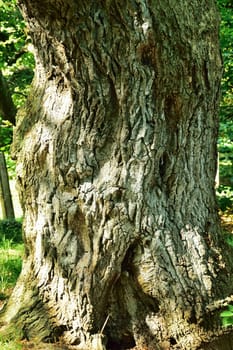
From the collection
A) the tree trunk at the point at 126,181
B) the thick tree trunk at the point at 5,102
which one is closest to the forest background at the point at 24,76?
the thick tree trunk at the point at 5,102

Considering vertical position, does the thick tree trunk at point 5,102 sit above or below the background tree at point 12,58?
below

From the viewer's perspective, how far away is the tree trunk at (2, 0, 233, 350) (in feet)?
9.41

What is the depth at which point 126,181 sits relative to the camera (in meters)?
2.95

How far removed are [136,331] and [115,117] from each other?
1.39 m

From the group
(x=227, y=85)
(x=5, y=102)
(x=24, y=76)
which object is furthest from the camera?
(x=24, y=76)

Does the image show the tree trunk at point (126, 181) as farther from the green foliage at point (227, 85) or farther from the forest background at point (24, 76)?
the forest background at point (24, 76)

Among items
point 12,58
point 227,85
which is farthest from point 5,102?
point 227,85

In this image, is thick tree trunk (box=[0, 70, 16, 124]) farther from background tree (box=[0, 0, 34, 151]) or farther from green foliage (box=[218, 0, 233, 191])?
green foliage (box=[218, 0, 233, 191])

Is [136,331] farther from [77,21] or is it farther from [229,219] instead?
[229,219]

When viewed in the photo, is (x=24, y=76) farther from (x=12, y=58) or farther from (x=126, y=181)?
(x=126, y=181)

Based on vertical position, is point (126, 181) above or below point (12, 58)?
below

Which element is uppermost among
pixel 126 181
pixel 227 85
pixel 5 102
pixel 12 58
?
pixel 12 58

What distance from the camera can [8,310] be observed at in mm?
3271

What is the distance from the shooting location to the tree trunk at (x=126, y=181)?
113 inches
